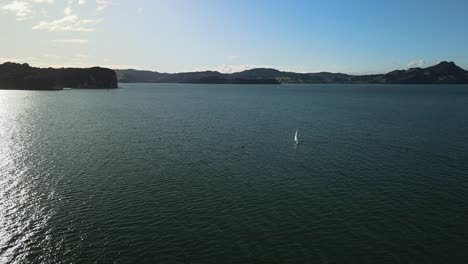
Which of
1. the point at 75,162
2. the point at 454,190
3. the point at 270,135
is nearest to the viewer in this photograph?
the point at 454,190

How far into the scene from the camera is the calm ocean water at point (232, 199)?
36500mm

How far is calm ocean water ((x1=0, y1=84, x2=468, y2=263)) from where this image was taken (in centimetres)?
3650

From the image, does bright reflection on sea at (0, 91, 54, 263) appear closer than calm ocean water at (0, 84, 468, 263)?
Yes

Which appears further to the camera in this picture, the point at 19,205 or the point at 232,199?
the point at 232,199

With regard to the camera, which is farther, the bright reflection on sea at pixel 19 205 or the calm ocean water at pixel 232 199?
the calm ocean water at pixel 232 199

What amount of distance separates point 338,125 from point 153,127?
64.2m

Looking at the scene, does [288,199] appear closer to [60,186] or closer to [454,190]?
[454,190]

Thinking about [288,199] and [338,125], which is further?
[338,125]

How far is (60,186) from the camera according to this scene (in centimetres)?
5431

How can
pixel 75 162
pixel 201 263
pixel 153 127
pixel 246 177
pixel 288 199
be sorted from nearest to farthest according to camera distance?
pixel 201 263, pixel 288 199, pixel 246 177, pixel 75 162, pixel 153 127

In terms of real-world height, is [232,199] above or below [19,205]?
below

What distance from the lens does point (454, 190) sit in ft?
178

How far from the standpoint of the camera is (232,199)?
50281 mm

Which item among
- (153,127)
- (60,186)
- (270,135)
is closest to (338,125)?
(270,135)
